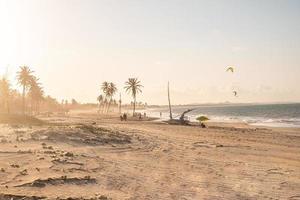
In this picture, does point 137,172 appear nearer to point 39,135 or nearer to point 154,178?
point 154,178

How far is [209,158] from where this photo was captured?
22.1m

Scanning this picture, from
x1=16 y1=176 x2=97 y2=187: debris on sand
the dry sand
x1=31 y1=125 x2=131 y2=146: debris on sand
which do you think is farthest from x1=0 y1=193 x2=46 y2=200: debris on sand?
x1=31 y1=125 x2=131 y2=146: debris on sand

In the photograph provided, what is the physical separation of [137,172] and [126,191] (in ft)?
11.1

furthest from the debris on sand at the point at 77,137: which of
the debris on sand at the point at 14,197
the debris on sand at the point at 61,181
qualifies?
the debris on sand at the point at 14,197

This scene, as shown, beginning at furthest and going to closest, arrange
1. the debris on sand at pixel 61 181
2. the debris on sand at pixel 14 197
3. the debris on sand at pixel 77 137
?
1. the debris on sand at pixel 77 137
2. the debris on sand at pixel 61 181
3. the debris on sand at pixel 14 197

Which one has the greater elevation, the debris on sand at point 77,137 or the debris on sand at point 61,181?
the debris on sand at point 77,137

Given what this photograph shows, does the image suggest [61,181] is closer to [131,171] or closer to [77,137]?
[131,171]

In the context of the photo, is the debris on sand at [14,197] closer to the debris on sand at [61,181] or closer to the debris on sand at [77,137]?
the debris on sand at [61,181]

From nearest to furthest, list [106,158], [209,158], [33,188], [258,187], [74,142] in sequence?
[33,188] < [258,187] < [106,158] < [209,158] < [74,142]

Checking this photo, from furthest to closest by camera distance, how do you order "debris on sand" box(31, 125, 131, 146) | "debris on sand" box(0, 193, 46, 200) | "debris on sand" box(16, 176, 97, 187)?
"debris on sand" box(31, 125, 131, 146), "debris on sand" box(16, 176, 97, 187), "debris on sand" box(0, 193, 46, 200)

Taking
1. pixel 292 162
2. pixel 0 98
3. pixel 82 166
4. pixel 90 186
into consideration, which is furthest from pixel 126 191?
pixel 0 98

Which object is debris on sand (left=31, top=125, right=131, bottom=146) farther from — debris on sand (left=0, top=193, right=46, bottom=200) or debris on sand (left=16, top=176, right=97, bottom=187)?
debris on sand (left=0, top=193, right=46, bottom=200)

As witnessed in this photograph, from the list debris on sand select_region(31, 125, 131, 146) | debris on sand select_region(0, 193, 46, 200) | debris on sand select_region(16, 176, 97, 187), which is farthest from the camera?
debris on sand select_region(31, 125, 131, 146)

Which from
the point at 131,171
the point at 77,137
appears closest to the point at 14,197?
the point at 131,171
